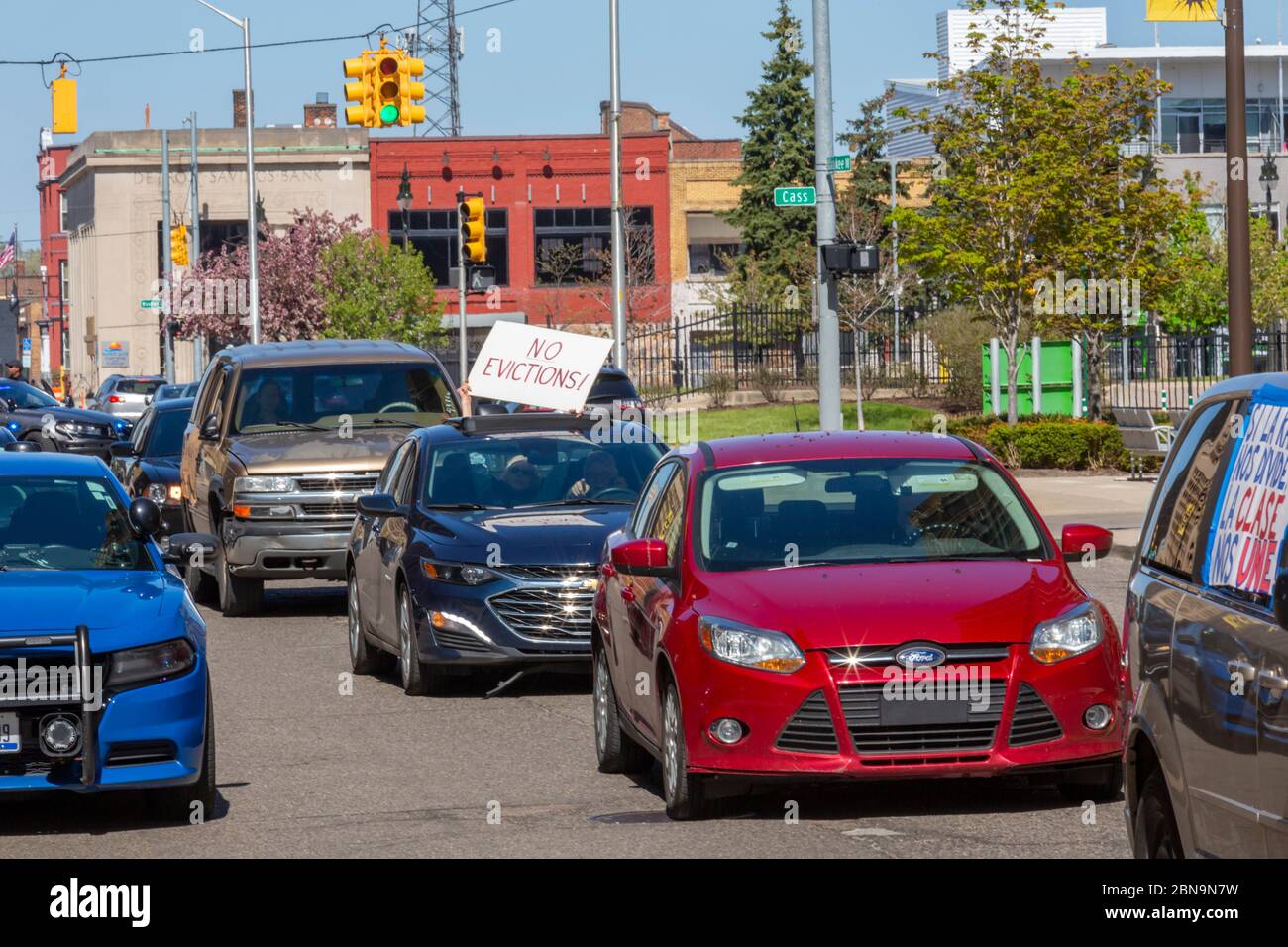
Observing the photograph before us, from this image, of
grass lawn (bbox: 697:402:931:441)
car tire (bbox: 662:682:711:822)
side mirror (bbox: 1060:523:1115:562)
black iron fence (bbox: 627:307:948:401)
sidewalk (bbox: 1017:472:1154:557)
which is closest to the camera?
car tire (bbox: 662:682:711:822)

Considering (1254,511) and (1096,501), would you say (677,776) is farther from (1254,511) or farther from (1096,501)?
(1096,501)

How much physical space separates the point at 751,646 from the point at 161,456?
17067 millimetres

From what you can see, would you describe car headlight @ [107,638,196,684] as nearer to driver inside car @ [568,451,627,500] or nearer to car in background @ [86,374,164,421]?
driver inside car @ [568,451,627,500]

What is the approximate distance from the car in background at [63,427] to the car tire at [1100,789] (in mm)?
30041

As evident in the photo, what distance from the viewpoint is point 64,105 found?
3266cm

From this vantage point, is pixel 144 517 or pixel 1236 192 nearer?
pixel 144 517

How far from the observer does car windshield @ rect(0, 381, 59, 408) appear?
41875mm

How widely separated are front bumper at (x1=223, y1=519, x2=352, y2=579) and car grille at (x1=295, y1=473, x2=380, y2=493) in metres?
0.31

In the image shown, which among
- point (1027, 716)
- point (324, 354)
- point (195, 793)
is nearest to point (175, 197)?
point (324, 354)

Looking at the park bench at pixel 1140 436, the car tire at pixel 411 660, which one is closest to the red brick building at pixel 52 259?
the park bench at pixel 1140 436

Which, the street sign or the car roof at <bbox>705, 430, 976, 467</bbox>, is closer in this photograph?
the car roof at <bbox>705, 430, 976, 467</bbox>

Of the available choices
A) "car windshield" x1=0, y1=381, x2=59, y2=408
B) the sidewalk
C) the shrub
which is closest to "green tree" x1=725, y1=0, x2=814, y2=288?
the shrub

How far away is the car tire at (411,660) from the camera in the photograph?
13.5 m

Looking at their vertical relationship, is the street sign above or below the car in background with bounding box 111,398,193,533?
above
